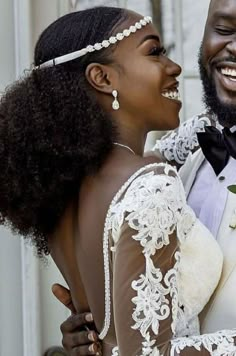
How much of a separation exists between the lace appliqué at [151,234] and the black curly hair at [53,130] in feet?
0.54

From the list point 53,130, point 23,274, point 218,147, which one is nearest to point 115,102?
point 53,130

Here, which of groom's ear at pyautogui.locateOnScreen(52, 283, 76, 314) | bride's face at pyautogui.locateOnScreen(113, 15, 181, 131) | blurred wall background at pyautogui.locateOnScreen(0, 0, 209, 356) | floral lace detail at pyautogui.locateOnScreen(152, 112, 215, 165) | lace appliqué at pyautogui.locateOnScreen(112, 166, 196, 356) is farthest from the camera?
blurred wall background at pyautogui.locateOnScreen(0, 0, 209, 356)

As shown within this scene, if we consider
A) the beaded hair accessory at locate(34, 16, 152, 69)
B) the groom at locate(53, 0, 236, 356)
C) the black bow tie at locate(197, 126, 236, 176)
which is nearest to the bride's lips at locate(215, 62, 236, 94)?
the groom at locate(53, 0, 236, 356)

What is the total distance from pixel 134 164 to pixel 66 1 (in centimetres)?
150

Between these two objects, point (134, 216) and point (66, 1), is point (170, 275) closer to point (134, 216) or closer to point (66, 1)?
point (134, 216)

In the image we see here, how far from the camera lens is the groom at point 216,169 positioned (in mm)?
2283

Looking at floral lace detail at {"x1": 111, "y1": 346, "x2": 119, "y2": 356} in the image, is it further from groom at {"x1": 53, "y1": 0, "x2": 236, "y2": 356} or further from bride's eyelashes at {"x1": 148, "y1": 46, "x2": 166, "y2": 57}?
bride's eyelashes at {"x1": 148, "y1": 46, "x2": 166, "y2": 57}

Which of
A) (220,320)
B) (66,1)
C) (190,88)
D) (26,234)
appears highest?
(66,1)

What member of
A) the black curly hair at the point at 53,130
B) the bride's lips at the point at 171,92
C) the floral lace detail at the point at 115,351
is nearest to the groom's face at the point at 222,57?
the bride's lips at the point at 171,92

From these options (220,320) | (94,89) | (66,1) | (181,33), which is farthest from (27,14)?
(220,320)

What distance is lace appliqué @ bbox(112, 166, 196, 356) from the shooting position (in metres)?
1.97

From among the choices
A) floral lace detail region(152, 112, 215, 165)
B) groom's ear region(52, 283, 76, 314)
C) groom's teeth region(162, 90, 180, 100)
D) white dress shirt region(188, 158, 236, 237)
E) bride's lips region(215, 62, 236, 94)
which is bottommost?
groom's ear region(52, 283, 76, 314)

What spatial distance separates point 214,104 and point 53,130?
68 centimetres

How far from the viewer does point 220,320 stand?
2.27 meters
